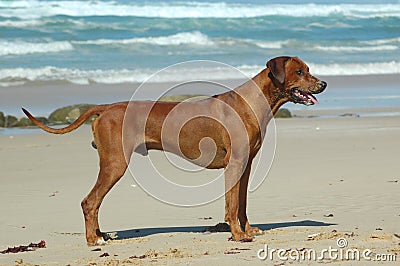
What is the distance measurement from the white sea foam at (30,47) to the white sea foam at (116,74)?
16.2ft

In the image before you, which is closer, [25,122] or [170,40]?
[25,122]

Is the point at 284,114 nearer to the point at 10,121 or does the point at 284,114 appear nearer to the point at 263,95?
the point at 10,121

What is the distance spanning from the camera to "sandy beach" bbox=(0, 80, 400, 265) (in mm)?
6523

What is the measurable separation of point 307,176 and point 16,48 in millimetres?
22430

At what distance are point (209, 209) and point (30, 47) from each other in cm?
2389

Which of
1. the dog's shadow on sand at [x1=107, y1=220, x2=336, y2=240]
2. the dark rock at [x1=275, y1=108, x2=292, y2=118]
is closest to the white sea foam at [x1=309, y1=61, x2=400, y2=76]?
the dark rock at [x1=275, y1=108, x2=292, y2=118]

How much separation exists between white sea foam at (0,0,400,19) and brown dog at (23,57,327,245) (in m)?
33.8

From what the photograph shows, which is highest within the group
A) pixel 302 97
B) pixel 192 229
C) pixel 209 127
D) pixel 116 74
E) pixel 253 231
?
pixel 302 97

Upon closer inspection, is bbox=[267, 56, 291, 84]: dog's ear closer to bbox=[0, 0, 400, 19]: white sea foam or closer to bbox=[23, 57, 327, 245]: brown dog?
bbox=[23, 57, 327, 245]: brown dog

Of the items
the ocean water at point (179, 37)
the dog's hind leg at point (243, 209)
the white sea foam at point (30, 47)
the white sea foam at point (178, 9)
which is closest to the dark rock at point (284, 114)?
the ocean water at point (179, 37)

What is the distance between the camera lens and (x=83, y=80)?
24062 millimetres

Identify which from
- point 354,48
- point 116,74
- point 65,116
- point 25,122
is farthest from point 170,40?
point 25,122

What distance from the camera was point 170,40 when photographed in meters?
35.1

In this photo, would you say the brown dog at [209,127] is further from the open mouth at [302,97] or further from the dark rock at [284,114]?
the dark rock at [284,114]
